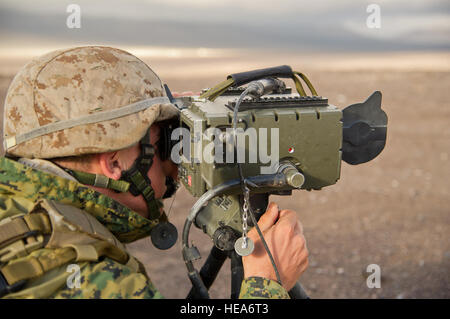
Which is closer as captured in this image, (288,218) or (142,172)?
(288,218)

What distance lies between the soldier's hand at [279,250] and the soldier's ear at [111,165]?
1.98 feet

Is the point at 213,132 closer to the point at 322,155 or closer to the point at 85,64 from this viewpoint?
the point at 322,155

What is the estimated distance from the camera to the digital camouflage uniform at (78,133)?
1.89m

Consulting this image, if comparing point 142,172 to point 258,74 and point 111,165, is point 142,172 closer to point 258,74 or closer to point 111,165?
A: point 111,165

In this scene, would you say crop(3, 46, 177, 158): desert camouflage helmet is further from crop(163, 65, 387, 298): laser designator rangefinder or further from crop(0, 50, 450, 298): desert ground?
crop(0, 50, 450, 298): desert ground

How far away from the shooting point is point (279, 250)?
201cm

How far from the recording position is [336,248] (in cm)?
512

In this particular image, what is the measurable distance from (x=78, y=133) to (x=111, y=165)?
0.20 meters

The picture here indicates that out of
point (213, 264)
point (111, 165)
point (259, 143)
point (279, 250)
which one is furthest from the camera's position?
point (213, 264)

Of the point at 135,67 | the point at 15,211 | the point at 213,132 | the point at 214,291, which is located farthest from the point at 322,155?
the point at 214,291

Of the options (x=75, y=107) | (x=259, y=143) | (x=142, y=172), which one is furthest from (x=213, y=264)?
(x=75, y=107)

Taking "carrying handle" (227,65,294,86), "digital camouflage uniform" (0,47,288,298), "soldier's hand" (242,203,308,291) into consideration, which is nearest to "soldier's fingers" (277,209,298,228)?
"soldier's hand" (242,203,308,291)

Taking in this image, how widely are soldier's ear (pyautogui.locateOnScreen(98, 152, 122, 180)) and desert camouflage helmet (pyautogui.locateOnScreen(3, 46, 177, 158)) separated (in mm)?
77

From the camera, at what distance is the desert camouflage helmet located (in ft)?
6.66
